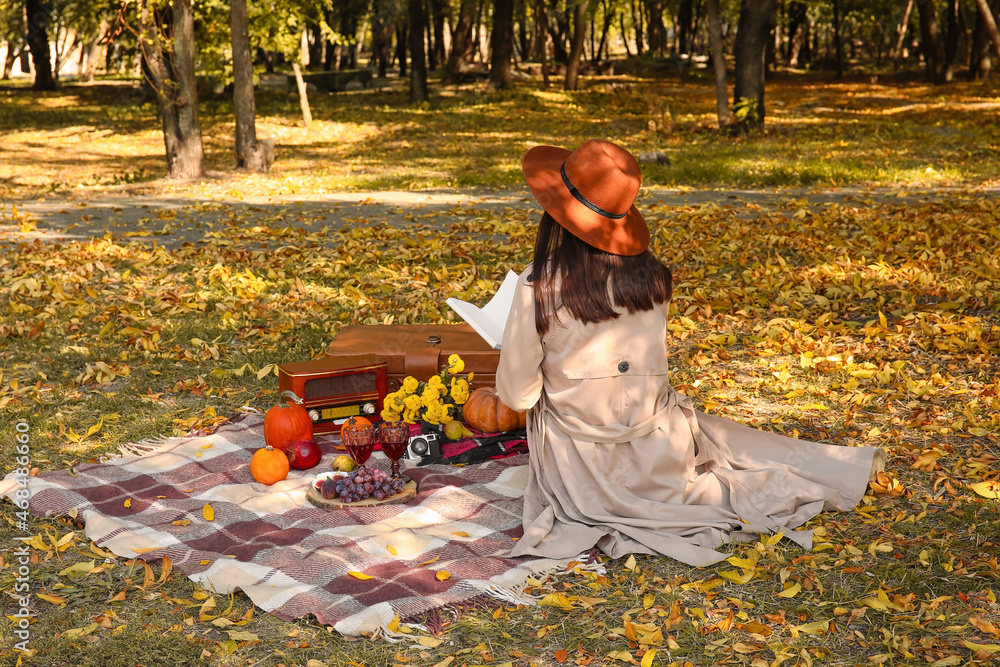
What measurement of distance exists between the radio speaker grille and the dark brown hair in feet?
5.28

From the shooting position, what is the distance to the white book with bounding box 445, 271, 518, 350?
14.7ft

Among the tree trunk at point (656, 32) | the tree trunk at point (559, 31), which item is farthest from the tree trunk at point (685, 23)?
the tree trunk at point (559, 31)

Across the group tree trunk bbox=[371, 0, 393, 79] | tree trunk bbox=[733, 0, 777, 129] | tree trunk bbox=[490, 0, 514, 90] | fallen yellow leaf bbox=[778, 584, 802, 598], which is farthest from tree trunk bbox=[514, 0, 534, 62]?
fallen yellow leaf bbox=[778, 584, 802, 598]

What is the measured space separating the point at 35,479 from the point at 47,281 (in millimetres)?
3894

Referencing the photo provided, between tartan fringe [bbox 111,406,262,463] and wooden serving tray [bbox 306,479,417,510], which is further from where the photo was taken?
tartan fringe [bbox 111,406,262,463]

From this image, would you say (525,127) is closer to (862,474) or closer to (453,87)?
(453,87)

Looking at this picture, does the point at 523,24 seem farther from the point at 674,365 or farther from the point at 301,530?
the point at 301,530

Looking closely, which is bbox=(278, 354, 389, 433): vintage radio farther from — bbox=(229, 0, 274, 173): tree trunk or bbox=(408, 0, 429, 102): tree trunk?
bbox=(408, 0, 429, 102): tree trunk

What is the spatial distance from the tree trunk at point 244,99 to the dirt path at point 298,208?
8.32 feet

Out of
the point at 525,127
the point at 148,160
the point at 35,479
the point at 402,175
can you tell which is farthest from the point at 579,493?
the point at 525,127

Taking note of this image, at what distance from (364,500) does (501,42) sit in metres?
24.9

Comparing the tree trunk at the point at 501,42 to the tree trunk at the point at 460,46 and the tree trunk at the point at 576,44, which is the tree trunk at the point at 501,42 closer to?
the tree trunk at the point at 576,44

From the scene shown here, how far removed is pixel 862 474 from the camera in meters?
3.97

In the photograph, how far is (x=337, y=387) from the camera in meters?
4.89
